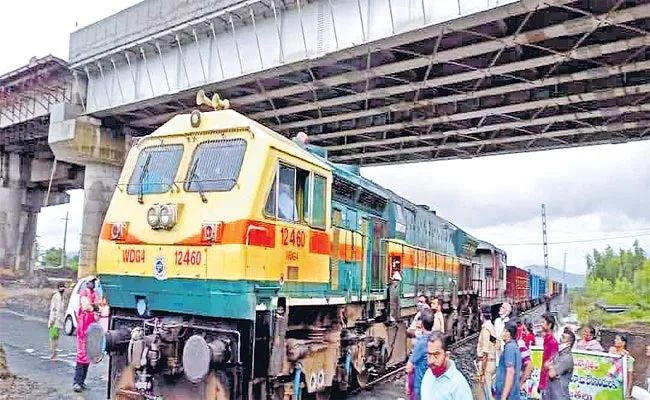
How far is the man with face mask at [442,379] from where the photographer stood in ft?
13.2

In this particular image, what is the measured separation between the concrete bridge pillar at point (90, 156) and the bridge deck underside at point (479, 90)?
1.05 m

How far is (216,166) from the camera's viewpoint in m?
7.33

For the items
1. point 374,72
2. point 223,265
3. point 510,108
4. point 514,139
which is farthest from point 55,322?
point 514,139

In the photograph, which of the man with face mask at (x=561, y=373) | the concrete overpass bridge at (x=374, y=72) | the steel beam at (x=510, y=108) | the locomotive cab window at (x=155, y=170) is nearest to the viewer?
A: the man with face mask at (x=561, y=373)

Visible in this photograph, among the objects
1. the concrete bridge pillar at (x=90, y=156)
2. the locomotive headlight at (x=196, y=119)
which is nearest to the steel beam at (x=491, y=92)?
the concrete bridge pillar at (x=90, y=156)

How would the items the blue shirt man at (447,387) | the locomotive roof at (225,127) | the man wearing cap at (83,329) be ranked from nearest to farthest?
the blue shirt man at (447,387), the locomotive roof at (225,127), the man wearing cap at (83,329)

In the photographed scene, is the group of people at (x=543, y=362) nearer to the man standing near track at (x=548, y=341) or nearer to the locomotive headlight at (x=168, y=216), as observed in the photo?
the man standing near track at (x=548, y=341)

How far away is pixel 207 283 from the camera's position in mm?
6770

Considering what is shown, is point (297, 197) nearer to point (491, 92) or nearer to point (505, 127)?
point (491, 92)

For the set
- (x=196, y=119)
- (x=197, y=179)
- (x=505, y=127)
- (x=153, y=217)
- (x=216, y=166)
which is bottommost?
(x=153, y=217)

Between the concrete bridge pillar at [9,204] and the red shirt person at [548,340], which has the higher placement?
the concrete bridge pillar at [9,204]

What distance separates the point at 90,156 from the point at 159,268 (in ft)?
63.9

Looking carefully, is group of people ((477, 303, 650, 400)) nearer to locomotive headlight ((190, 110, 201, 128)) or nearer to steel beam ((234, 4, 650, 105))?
locomotive headlight ((190, 110, 201, 128))

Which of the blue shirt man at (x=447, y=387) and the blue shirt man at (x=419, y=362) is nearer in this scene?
the blue shirt man at (x=447, y=387)
